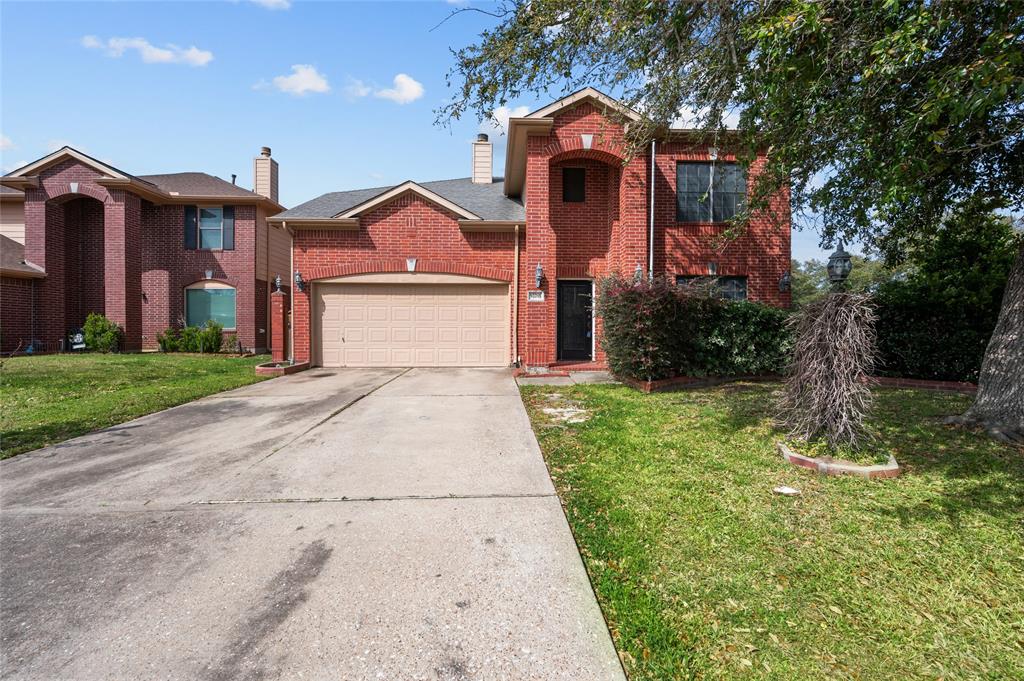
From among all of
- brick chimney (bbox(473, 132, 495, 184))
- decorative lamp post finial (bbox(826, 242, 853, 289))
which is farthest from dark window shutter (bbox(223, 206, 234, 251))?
decorative lamp post finial (bbox(826, 242, 853, 289))

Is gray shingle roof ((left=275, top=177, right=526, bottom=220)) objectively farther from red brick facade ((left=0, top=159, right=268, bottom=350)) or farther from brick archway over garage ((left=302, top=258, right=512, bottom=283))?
red brick facade ((left=0, top=159, right=268, bottom=350))

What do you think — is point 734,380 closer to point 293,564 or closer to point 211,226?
point 293,564

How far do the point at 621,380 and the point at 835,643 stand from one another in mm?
7115

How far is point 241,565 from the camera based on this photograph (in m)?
2.80

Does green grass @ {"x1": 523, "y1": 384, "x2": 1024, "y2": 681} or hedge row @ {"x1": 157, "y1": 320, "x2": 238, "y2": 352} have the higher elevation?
hedge row @ {"x1": 157, "y1": 320, "x2": 238, "y2": 352}

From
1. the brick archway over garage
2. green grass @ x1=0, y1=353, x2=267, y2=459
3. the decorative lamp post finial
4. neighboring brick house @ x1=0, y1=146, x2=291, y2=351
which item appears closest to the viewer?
the decorative lamp post finial

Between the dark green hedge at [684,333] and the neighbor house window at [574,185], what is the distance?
149 inches

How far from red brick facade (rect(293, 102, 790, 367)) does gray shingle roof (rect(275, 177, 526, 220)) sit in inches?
22.6

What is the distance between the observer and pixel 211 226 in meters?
17.4

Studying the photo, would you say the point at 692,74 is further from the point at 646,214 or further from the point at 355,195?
the point at 355,195

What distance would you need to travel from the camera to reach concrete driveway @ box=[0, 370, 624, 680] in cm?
207

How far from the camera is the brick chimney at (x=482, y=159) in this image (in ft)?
54.6

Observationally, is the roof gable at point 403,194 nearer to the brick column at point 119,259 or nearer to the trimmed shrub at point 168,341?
the trimmed shrub at point 168,341

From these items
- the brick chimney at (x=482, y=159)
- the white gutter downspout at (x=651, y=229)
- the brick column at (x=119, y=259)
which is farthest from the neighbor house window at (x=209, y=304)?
the white gutter downspout at (x=651, y=229)
